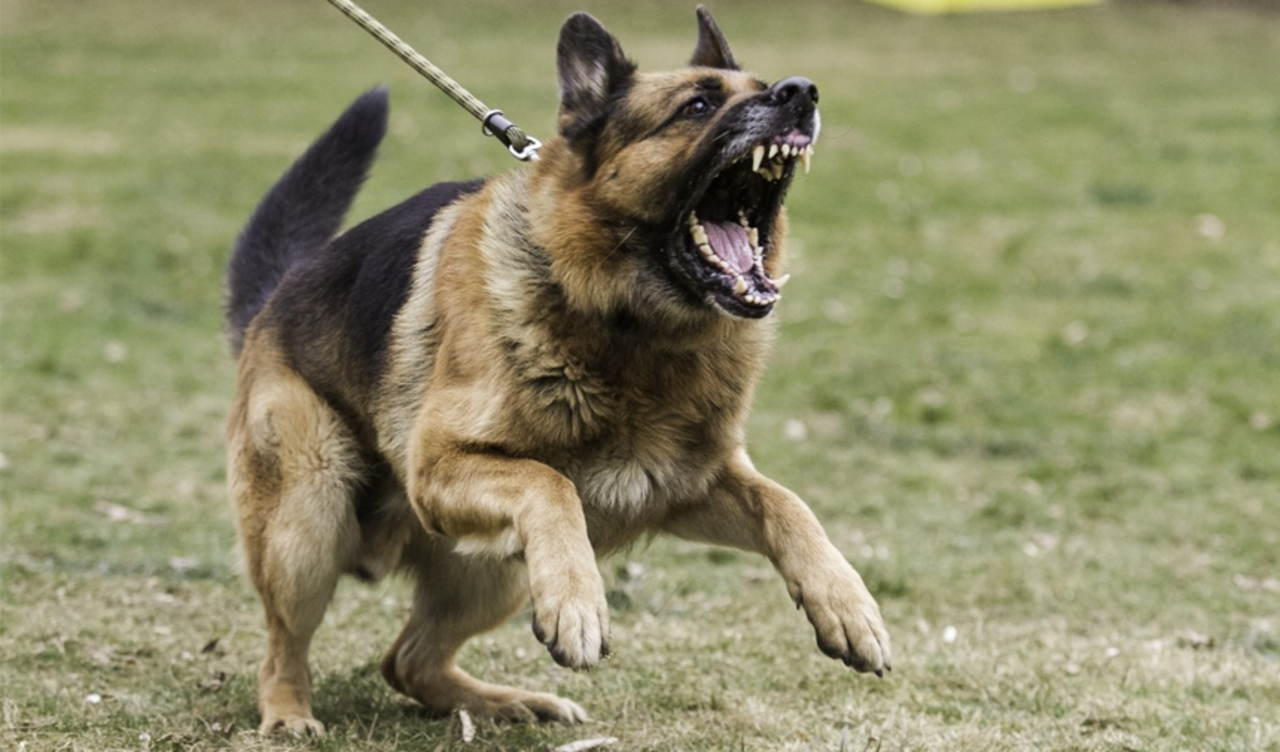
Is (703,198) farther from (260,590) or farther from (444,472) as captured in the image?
(260,590)

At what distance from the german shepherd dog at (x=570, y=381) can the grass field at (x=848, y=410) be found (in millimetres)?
627

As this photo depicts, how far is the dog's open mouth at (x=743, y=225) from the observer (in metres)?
4.13

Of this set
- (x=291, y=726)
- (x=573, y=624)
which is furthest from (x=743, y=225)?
(x=291, y=726)

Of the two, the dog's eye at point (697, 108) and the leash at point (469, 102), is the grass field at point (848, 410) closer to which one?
the leash at point (469, 102)

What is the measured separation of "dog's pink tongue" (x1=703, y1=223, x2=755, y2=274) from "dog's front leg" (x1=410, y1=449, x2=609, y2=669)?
77 cm

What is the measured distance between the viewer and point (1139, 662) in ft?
18.5

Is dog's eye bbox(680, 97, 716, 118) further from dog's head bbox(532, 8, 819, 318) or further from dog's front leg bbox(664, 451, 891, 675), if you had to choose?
dog's front leg bbox(664, 451, 891, 675)

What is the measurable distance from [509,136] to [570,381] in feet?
3.62

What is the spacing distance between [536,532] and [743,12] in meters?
22.7

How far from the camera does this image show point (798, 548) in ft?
13.8

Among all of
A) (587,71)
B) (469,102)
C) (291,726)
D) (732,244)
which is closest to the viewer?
(732,244)

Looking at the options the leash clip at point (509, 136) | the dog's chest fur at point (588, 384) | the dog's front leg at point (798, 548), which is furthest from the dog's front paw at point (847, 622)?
the leash clip at point (509, 136)

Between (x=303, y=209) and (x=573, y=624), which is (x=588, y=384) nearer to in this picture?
(x=573, y=624)

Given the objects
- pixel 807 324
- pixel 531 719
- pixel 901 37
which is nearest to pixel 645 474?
pixel 531 719
